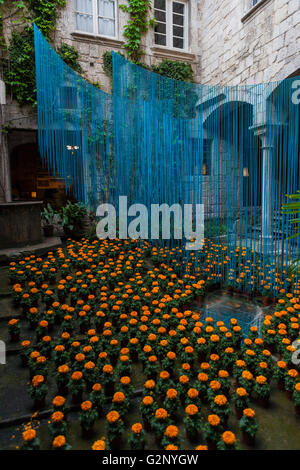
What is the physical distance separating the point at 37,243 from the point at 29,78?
4574mm

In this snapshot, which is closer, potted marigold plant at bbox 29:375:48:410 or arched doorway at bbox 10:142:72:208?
potted marigold plant at bbox 29:375:48:410

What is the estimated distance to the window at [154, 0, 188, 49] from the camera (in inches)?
339

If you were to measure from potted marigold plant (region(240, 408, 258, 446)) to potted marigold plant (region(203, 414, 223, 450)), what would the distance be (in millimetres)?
166

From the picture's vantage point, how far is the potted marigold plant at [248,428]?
5.45ft

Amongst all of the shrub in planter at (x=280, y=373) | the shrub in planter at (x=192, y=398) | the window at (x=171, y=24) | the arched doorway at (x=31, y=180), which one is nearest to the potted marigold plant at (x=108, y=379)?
the shrub in planter at (x=192, y=398)

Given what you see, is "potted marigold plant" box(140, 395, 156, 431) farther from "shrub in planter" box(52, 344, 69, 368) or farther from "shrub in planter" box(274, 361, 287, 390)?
"shrub in planter" box(274, 361, 287, 390)

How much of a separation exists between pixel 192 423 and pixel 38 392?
1024 mm

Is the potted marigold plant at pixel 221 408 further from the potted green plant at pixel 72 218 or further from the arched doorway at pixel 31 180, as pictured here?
the arched doorway at pixel 31 180

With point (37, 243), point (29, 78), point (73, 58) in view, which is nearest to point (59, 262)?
point (37, 243)

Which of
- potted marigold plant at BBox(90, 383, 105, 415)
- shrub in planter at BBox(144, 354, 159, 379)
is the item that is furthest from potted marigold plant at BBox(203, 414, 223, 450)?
potted marigold plant at BBox(90, 383, 105, 415)

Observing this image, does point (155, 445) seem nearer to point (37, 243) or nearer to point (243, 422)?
point (243, 422)

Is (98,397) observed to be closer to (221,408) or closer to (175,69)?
(221,408)

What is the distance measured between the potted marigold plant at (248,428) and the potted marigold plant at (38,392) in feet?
4.23

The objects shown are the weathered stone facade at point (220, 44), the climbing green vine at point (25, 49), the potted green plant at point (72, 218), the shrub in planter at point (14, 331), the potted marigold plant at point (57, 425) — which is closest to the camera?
the potted marigold plant at point (57, 425)
